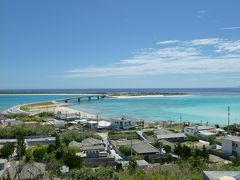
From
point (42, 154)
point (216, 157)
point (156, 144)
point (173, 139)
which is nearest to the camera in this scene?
point (42, 154)

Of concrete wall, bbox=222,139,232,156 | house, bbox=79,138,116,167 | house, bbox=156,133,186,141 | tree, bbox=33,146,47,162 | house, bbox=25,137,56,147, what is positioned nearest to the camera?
house, bbox=79,138,116,167

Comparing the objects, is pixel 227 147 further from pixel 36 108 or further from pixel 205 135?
pixel 36 108

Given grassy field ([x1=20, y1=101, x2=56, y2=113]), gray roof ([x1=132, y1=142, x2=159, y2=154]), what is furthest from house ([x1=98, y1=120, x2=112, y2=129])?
grassy field ([x1=20, y1=101, x2=56, y2=113])

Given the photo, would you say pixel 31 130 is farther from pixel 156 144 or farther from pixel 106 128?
pixel 156 144

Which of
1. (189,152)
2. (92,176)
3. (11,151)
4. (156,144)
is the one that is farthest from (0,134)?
(92,176)

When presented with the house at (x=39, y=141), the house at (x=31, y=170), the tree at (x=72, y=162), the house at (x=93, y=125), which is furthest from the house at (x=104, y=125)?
the house at (x=31, y=170)

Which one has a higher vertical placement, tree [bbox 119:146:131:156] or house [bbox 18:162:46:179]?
house [bbox 18:162:46:179]

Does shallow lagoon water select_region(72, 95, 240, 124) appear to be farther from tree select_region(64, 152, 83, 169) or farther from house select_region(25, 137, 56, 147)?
tree select_region(64, 152, 83, 169)
